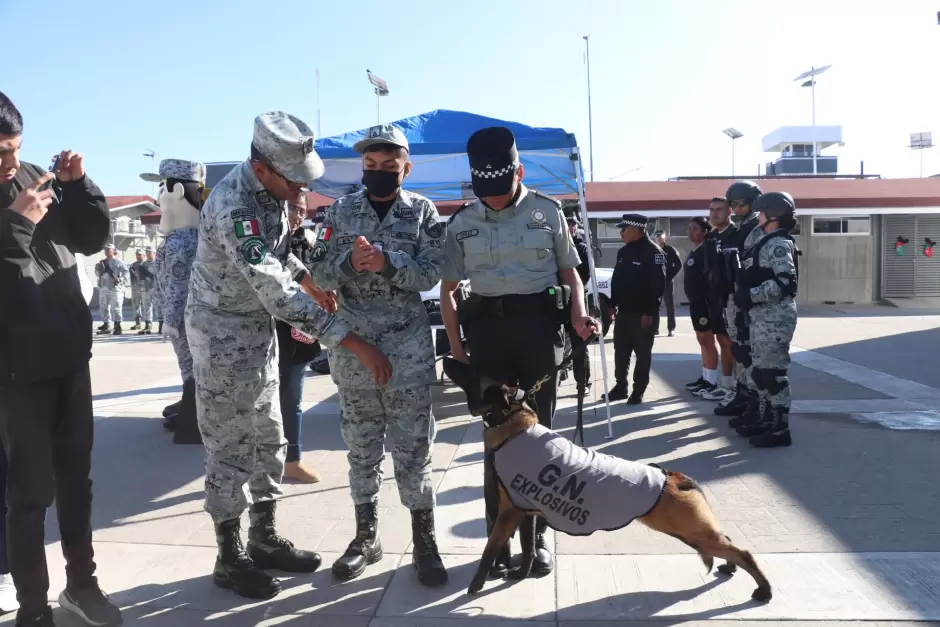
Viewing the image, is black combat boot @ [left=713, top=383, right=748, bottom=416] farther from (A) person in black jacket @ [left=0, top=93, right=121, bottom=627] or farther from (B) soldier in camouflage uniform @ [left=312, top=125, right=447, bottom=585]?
(A) person in black jacket @ [left=0, top=93, right=121, bottom=627]

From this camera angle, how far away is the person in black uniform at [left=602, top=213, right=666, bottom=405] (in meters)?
6.65

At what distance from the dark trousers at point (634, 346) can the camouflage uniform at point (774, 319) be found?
60.6 inches

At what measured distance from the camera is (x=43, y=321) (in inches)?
99.2

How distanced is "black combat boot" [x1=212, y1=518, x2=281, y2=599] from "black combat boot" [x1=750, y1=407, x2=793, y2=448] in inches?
144

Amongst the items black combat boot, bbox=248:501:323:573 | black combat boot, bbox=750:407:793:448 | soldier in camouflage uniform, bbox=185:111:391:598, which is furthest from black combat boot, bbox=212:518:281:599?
black combat boot, bbox=750:407:793:448

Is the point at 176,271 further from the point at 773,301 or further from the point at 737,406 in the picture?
the point at 737,406

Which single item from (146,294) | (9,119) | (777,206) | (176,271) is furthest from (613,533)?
(146,294)

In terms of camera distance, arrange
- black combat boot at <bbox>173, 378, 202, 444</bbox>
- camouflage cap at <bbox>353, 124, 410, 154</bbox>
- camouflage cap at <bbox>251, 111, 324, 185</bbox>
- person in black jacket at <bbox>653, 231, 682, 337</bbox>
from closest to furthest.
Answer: camouflage cap at <bbox>251, 111, 324, 185</bbox> < camouflage cap at <bbox>353, 124, 410, 154</bbox> < black combat boot at <bbox>173, 378, 202, 444</bbox> < person in black jacket at <bbox>653, 231, 682, 337</bbox>

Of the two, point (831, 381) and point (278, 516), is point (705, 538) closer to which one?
point (278, 516)

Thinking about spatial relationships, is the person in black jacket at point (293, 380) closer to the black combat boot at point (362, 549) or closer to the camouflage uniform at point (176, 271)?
the camouflage uniform at point (176, 271)

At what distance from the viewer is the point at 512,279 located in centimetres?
313

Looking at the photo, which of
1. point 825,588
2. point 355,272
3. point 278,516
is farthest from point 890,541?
point 278,516

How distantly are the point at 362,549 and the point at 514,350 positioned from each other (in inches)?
45.9

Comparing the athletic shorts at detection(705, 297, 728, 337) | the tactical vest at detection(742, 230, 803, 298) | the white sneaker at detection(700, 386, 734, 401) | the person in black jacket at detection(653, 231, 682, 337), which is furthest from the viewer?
the person in black jacket at detection(653, 231, 682, 337)
